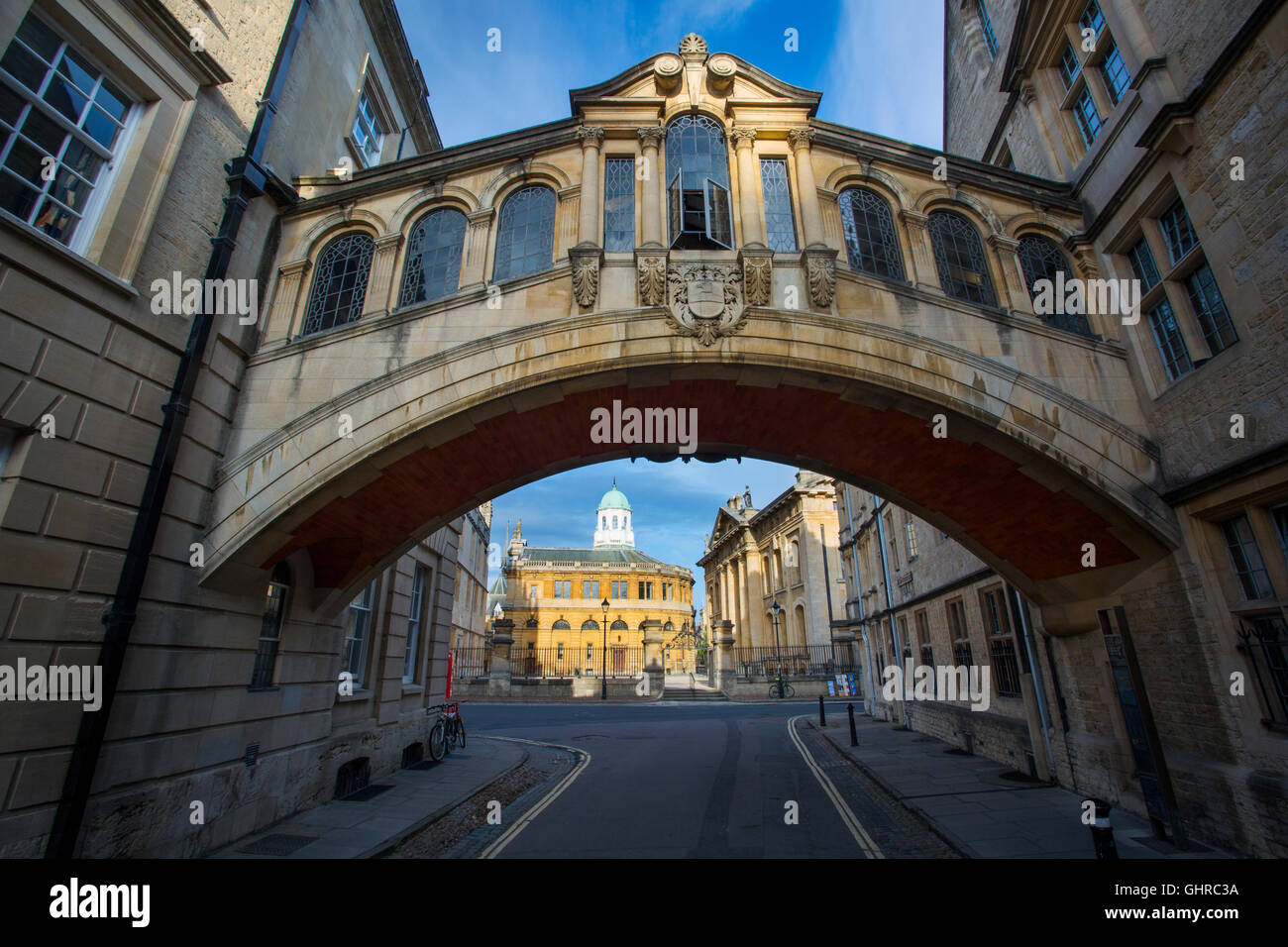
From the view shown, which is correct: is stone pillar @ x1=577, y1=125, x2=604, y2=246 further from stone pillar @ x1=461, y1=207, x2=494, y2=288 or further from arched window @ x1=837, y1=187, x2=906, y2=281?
arched window @ x1=837, y1=187, x2=906, y2=281

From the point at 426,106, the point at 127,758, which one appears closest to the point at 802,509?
the point at 426,106

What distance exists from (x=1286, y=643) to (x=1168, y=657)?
4.46 feet

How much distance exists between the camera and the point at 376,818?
26.5 ft

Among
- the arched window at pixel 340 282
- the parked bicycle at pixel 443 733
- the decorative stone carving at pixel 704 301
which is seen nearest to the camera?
the decorative stone carving at pixel 704 301

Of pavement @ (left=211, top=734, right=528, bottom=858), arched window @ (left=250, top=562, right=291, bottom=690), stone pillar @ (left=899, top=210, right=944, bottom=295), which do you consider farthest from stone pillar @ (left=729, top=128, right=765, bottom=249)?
pavement @ (left=211, top=734, right=528, bottom=858)

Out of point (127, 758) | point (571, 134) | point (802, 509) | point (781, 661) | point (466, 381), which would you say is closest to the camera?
point (127, 758)

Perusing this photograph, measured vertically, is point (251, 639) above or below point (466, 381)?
below

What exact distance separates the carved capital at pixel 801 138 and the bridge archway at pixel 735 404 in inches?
136

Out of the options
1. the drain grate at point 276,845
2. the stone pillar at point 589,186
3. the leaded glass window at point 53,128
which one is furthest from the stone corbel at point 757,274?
the drain grate at point 276,845

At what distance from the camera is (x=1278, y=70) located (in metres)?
5.91

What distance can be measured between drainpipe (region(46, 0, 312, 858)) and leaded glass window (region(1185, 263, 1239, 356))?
40.4 ft

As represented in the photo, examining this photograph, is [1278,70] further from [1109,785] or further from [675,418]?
[1109,785]

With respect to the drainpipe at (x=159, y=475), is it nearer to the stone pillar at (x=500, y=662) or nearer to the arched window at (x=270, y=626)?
the arched window at (x=270, y=626)

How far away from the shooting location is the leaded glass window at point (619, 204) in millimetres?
8805
